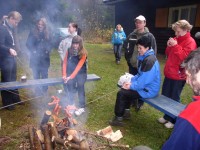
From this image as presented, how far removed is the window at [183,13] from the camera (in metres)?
11.1

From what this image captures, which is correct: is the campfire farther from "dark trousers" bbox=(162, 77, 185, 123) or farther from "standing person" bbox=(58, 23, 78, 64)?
"standing person" bbox=(58, 23, 78, 64)

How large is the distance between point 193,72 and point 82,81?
3.46 m

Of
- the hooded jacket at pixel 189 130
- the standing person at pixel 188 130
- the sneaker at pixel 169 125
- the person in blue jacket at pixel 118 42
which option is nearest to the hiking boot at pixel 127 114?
the sneaker at pixel 169 125

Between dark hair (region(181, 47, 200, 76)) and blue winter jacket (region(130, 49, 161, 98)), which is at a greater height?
dark hair (region(181, 47, 200, 76))

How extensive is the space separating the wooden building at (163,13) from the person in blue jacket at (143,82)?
25.5 ft

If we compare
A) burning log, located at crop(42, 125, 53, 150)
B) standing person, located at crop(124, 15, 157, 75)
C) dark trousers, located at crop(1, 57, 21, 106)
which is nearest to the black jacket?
dark trousers, located at crop(1, 57, 21, 106)

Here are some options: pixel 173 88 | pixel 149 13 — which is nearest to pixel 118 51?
pixel 149 13

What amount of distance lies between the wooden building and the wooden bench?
25.7 feet

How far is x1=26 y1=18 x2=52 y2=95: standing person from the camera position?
5012mm

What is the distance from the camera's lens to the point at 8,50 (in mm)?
4418

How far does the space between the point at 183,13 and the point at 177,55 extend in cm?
877

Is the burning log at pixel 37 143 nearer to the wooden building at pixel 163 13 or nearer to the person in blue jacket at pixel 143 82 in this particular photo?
the person in blue jacket at pixel 143 82

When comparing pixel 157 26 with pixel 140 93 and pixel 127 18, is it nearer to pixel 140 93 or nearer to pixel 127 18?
pixel 127 18

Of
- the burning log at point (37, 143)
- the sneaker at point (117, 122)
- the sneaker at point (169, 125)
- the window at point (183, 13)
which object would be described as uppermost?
the window at point (183, 13)
